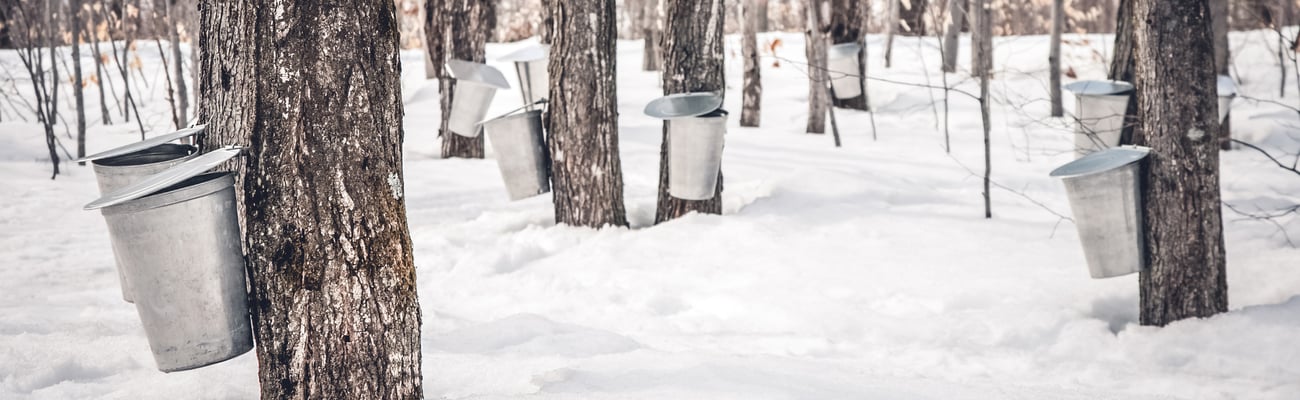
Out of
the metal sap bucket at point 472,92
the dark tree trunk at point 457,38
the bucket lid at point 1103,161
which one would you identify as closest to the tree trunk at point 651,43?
the dark tree trunk at point 457,38

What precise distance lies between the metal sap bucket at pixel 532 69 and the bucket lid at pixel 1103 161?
10.3ft

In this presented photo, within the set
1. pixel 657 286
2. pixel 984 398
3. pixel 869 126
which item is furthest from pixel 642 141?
pixel 984 398

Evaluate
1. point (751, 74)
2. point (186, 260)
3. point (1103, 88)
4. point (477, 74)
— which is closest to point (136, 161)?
point (186, 260)

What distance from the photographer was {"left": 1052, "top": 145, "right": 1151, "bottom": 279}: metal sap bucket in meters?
2.95

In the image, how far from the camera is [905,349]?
313 centimetres

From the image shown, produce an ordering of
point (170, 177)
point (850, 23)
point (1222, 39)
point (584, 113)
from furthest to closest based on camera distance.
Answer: point (850, 23) < point (1222, 39) < point (584, 113) < point (170, 177)

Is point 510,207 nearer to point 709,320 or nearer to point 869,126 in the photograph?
point 709,320

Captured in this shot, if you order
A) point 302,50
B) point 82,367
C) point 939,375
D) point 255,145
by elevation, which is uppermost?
point 302,50

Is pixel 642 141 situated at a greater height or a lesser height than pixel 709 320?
greater

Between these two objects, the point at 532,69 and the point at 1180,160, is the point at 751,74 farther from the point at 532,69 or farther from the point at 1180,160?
the point at 1180,160

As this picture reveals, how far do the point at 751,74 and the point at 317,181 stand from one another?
6.45m

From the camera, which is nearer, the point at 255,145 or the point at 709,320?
the point at 255,145

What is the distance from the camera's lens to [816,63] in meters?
7.23

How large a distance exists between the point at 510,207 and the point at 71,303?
235 centimetres
